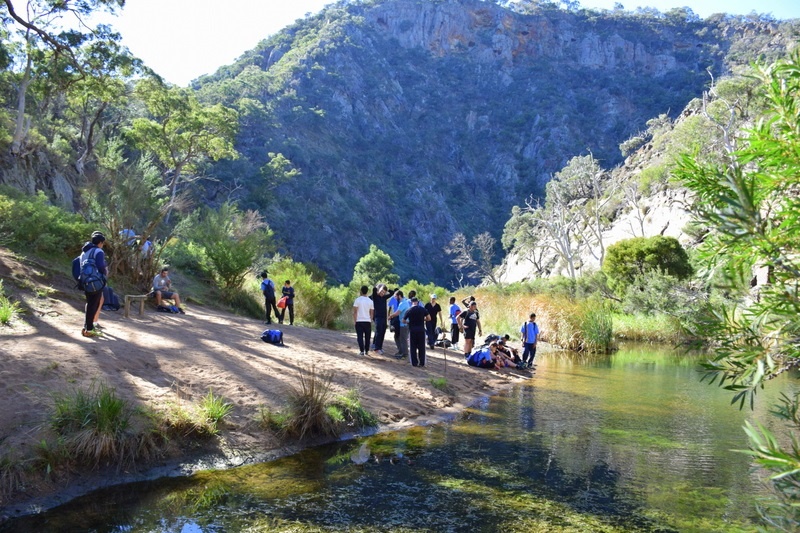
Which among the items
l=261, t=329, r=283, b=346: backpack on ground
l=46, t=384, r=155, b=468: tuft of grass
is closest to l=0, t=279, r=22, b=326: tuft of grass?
l=46, t=384, r=155, b=468: tuft of grass

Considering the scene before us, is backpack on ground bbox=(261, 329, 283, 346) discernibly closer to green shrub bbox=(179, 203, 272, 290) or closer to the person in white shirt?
the person in white shirt

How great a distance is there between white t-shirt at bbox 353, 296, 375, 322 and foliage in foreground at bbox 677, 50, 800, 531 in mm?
10975

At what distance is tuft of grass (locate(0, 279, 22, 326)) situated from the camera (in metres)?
9.93

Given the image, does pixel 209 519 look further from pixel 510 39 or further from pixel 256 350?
pixel 510 39

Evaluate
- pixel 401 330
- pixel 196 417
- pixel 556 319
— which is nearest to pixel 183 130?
pixel 556 319

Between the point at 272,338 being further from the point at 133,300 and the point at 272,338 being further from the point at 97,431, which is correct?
the point at 97,431

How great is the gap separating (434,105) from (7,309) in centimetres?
11656

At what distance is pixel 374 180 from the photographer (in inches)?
3765

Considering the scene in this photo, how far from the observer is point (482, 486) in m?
7.15

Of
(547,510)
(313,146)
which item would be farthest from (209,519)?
(313,146)

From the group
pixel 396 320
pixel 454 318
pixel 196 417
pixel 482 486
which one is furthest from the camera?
pixel 454 318

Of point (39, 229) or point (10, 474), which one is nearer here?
point (10, 474)

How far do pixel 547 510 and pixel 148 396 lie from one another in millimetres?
5575

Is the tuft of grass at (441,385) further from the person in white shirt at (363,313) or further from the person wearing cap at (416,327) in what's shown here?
the person in white shirt at (363,313)
